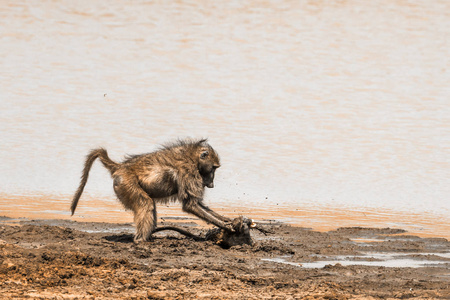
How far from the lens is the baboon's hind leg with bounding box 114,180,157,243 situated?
9477 millimetres

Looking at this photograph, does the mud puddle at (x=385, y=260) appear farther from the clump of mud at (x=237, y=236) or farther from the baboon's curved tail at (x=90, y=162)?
the baboon's curved tail at (x=90, y=162)

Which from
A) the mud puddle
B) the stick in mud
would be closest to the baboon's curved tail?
the stick in mud

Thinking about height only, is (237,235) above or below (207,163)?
below

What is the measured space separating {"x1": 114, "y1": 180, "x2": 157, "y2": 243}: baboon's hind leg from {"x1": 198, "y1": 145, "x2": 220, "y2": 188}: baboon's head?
861mm

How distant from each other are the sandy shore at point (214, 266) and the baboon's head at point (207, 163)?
0.88 m

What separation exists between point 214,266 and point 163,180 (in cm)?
195

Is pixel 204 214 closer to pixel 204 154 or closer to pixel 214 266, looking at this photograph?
pixel 204 154

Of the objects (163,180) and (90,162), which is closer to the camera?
(163,180)

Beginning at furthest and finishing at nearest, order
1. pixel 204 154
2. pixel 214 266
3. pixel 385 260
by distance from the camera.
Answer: pixel 204 154 → pixel 385 260 → pixel 214 266

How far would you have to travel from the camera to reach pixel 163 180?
9734 mm

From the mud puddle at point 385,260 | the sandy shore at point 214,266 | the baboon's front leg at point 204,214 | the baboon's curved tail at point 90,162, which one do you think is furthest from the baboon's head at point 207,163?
the mud puddle at point 385,260

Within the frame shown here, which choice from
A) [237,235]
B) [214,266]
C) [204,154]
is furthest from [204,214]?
[214,266]

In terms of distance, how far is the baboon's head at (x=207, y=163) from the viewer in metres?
9.94

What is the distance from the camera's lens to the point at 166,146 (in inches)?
404
